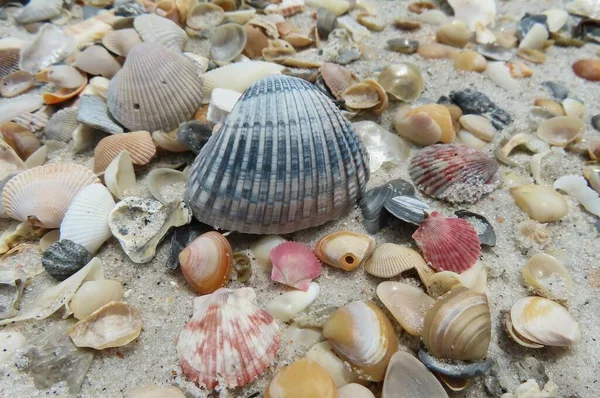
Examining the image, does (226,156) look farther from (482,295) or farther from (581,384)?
(581,384)

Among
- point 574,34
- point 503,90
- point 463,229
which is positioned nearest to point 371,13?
point 503,90

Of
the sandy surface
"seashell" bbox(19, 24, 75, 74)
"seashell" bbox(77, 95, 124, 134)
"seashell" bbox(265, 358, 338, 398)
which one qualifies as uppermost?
"seashell" bbox(19, 24, 75, 74)

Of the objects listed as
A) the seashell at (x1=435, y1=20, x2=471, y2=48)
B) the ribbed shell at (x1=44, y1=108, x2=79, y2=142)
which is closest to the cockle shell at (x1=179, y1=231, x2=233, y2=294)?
the ribbed shell at (x1=44, y1=108, x2=79, y2=142)

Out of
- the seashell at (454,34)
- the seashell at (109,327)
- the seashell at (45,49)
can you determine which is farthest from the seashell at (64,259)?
the seashell at (454,34)

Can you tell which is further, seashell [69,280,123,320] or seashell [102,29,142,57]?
seashell [102,29,142,57]

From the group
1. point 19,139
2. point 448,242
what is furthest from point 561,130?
point 19,139

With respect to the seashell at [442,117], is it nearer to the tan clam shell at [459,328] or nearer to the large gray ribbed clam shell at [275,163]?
the large gray ribbed clam shell at [275,163]

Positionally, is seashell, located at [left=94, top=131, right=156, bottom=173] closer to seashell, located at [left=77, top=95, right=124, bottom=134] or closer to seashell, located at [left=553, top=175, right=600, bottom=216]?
seashell, located at [left=77, top=95, right=124, bottom=134]
